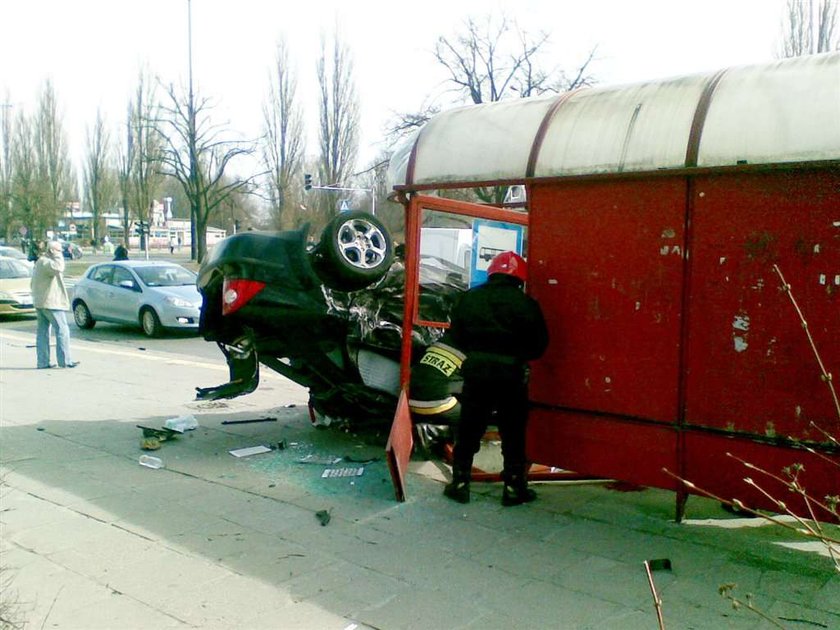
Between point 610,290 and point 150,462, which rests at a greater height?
point 610,290

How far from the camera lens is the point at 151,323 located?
50.9 ft

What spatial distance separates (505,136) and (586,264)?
3.39ft

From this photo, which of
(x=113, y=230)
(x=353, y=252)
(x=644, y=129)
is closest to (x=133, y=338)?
(x=353, y=252)

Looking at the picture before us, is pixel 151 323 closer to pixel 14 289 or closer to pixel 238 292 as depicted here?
pixel 14 289

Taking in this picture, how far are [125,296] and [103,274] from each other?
4.51 feet

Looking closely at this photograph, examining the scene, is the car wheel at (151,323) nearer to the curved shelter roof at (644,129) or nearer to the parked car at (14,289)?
the parked car at (14,289)

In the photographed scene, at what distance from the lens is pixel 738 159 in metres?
4.18

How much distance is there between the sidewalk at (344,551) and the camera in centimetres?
367

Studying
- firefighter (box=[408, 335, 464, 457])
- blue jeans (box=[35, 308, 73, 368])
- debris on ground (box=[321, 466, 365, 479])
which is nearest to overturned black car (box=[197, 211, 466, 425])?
firefighter (box=[408, 335, 464, 457])

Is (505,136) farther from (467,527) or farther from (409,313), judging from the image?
(467,527)

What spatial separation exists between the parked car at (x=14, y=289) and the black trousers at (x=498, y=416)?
15048mm

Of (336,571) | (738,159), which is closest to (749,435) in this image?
(738,159)

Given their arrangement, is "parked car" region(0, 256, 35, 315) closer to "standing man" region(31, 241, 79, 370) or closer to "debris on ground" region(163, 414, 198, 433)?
"standing man" region(31, 241, 79, 370)

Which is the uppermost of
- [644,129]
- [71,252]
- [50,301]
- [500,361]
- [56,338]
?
[644,129]
